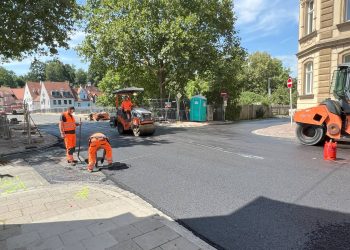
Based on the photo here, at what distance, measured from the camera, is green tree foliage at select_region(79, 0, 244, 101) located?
22.6 meters

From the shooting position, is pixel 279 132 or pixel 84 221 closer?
pixel 84 221

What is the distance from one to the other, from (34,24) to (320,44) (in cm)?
1564

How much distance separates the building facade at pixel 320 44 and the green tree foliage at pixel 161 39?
808cm

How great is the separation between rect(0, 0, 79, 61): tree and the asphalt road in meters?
8.98

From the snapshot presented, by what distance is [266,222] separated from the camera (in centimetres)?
425

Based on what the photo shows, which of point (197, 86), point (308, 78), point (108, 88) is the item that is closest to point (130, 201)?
point (308, 78)

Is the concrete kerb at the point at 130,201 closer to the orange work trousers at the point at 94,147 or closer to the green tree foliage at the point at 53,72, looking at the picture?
the orange work trousers at the point at 94,147

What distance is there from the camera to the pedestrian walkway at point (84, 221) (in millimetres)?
3654

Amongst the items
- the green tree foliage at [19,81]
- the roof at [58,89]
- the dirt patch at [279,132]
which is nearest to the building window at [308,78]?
the dirt patch at [279,132]

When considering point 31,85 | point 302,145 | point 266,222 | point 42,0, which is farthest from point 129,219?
point 31,85

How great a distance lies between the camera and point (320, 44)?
16406mm

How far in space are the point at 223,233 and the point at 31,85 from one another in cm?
9127

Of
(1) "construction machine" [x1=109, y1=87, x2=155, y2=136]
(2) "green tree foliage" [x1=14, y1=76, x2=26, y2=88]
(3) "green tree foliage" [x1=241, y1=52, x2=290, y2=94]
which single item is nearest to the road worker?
(1) "construction machine" [x1=109, y1=87, x2=155, y2=136]

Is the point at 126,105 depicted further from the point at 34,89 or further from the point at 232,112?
the point at 34,89
